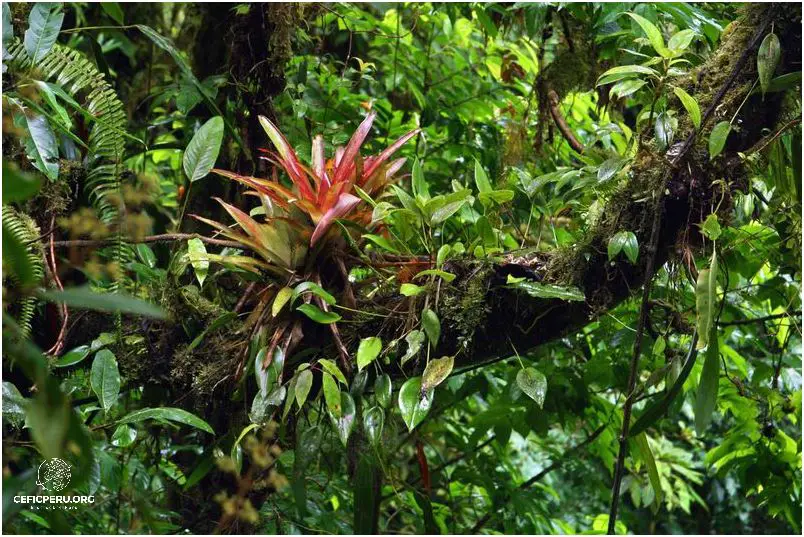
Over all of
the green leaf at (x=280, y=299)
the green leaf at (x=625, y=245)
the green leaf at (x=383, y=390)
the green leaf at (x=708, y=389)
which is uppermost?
the green leaf at (x=625, y=245)

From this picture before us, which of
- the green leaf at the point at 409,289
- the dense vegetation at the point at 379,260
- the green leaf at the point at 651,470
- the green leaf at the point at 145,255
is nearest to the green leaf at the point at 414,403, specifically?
the dense vegetation at the point at 379,260

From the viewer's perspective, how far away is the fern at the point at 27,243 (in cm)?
122

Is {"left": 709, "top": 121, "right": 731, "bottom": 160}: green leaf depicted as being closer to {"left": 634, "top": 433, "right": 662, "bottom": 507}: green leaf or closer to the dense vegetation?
the dense vegetation

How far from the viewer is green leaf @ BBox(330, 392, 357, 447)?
1140 millimetres

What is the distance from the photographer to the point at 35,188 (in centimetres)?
42

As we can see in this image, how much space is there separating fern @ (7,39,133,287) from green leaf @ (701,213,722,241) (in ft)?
2.89

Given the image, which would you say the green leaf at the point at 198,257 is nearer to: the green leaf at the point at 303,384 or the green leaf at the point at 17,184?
the green leaf at the point at 303,384

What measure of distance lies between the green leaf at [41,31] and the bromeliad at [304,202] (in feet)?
1.16

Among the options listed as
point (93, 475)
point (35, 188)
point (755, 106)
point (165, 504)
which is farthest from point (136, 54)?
point (35, 188)

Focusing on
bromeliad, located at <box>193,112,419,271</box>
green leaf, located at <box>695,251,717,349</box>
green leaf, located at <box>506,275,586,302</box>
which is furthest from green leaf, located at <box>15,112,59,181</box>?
→ green leaf, located at <box>695,251,717,349</box>

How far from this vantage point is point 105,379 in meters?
1.21

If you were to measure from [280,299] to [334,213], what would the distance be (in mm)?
158

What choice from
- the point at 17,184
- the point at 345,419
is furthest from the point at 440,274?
the point at 17,184

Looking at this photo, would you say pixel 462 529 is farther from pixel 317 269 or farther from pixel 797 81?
pixel 797 81
